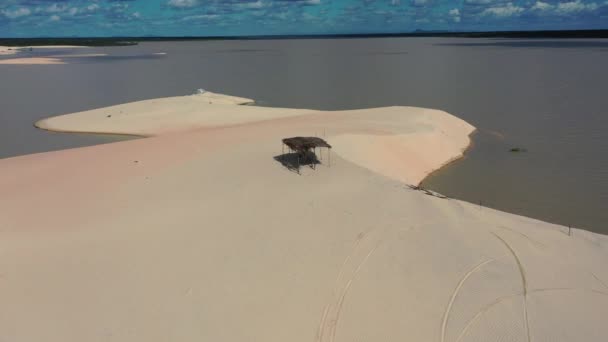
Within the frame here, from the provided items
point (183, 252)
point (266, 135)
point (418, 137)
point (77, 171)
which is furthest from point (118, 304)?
point (418, 137)

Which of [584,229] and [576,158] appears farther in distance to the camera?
[576,158]

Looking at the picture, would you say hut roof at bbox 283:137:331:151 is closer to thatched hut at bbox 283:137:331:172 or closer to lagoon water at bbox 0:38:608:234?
thatched hut at bbox 283:137:331:172

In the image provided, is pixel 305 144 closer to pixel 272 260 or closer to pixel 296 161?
pixel 296 161

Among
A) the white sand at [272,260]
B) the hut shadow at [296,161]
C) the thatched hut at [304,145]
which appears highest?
the thatched hut at [304,145]

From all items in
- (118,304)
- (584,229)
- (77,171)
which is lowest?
(584,229)

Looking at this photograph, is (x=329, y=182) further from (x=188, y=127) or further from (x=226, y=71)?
(x=226, y=71)

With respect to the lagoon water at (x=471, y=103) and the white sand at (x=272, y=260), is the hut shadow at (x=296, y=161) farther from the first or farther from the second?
the lagoon water at (x=471, y=103)

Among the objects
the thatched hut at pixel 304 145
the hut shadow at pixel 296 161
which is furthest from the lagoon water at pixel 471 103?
the thatched hut at pixel 304 145
